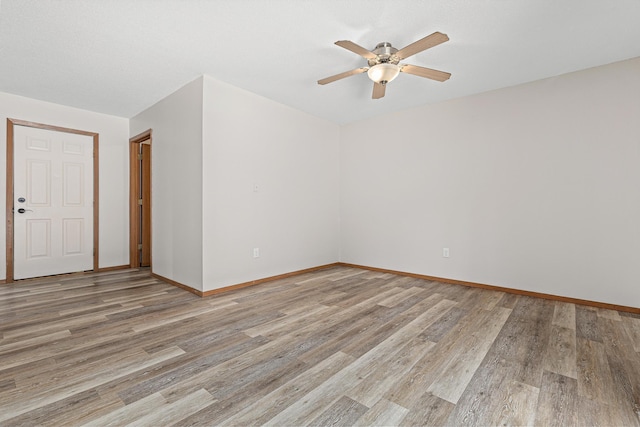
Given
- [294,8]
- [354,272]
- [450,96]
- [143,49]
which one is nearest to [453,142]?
[450,96]

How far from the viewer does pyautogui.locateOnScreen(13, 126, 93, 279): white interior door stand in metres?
3.91

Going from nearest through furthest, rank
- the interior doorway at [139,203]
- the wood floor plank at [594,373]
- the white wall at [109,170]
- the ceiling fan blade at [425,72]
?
the wood floor plank at [594,373], the ceiling fan blade at [425,72], the white wall at [109,170], the interior doorway at [139,203]

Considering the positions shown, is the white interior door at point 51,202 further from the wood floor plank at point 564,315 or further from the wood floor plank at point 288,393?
the wood floor plank at point 564,315

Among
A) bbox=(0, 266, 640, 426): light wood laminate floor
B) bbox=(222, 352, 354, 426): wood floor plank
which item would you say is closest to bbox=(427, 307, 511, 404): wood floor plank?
bbox=(0, 266, 640, 426): light wood laminate floor

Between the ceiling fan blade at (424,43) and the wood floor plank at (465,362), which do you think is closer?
the wood floor plank at (465,362)

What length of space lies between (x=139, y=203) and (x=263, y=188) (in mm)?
2500

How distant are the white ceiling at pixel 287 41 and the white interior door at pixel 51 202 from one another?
0.78m

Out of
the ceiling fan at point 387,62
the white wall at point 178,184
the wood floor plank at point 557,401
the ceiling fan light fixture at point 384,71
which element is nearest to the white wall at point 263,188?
the white wall at point 178,184

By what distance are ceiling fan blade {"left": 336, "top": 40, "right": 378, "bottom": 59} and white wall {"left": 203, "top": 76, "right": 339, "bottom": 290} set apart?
1.79 m

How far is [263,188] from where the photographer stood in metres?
3.92

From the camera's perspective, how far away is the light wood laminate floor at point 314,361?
4.62ft

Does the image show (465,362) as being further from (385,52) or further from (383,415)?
(385,52)

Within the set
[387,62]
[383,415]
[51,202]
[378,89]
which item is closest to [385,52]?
[387,62]

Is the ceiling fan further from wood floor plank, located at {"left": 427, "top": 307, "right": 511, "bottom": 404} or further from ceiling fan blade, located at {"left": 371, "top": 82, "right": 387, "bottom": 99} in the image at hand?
wood floor plank, located at {"left": 427, "top": 307, "right": 511, "bottom": 404}
